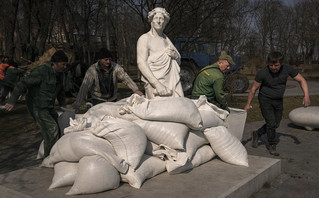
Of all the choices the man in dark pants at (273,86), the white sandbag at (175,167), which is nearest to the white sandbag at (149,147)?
the white sandbag at (175,167)

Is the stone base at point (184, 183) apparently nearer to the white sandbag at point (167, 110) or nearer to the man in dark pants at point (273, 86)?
the white sandbag at point (167, 110)

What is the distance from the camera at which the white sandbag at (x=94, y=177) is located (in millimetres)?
2738

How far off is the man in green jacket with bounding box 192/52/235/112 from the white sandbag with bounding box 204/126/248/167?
687mm

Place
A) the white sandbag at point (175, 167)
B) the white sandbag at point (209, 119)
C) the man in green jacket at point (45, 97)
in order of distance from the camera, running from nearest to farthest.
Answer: the white sandbag at point (175, 167), the white sandbag at point (209, 119), the man in green jacket at point (45, 97)

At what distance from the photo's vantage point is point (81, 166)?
283cm

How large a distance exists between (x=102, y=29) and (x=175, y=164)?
22169mm

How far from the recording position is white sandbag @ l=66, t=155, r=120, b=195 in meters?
2.74

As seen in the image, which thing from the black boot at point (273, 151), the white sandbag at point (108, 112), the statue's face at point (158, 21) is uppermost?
the statue's face at point (158, 21)

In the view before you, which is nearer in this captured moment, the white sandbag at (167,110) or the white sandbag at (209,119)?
the white sandbag at (167,110)

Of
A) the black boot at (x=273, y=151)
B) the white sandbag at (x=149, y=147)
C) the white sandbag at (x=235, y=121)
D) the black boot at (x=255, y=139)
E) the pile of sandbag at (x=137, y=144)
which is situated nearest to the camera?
the pile of sandbag at (x=137, y=144)

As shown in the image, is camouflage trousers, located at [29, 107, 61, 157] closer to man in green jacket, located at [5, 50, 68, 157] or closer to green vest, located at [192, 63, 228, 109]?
man in green jacket, located at [5, 50, 68, 157]

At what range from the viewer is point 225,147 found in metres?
3.71

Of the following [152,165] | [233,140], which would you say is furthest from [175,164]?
[233,140]

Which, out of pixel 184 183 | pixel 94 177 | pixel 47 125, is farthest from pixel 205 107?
pixel 47 125
